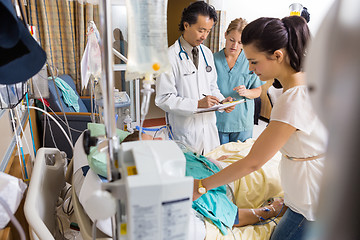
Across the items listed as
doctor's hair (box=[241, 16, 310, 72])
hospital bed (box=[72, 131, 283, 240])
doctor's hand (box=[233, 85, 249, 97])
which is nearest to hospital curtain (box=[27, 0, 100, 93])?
doctor's hand (box=[233, 85, 249, 97])

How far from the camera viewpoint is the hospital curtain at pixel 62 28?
3457mm

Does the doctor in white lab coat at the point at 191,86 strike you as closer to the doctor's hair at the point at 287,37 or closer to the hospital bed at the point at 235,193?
the hospital bed at the point at 235,193

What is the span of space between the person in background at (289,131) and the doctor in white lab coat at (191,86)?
885 mm

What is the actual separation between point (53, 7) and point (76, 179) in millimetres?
3006

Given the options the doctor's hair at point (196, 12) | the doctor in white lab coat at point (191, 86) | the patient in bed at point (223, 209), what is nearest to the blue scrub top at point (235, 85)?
the doctor in white lab coat at point (191, 86)

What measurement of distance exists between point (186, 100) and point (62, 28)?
8.36ft

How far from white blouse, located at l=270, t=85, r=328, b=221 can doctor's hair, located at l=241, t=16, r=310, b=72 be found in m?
0.15

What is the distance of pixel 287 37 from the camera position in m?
1.08

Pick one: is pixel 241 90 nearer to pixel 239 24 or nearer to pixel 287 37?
Result: pixel 239 24

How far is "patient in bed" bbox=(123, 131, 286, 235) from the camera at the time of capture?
1485 millimetres

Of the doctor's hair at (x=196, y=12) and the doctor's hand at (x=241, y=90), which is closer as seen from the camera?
the doctor's hair at (x=196, y=12)

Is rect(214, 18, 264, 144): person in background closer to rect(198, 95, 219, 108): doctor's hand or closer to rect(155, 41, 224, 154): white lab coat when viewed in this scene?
rect(155, 41, 224, 154): white lab coat

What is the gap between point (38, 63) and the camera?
728 millimetres

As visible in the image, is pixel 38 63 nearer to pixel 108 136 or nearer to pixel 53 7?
pixel 108 136
